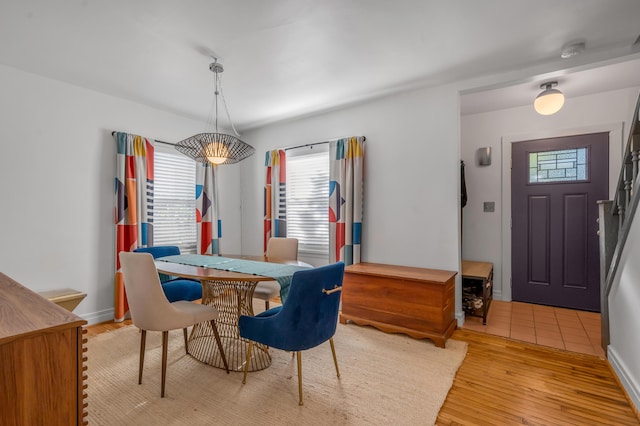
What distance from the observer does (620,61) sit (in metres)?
2.46

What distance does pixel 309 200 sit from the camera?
4.12 m

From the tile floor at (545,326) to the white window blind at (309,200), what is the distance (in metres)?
2.02

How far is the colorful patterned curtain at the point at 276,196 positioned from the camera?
426 cm

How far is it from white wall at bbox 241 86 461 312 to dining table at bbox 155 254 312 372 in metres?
1.41

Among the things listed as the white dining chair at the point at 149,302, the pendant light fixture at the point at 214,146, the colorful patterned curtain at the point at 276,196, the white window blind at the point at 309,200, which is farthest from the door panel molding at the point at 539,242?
the white dining chair at the point at 149,302

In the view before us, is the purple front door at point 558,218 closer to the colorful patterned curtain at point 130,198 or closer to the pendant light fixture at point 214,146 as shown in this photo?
the pendant light fixture at point 214,146

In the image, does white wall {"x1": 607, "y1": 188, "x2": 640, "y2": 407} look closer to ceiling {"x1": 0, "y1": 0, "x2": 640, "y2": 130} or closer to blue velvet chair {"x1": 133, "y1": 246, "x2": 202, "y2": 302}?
ceiling {"x1": 0, "y1": 0, "x2": 640, "y2": 130}

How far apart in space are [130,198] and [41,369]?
114 inches

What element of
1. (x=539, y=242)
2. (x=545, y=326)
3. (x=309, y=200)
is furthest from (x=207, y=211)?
(x=539, y=242)

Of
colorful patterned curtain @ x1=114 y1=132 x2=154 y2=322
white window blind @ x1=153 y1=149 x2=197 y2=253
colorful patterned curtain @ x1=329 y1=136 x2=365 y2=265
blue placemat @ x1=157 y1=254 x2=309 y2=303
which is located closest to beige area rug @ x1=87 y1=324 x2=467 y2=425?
blue placemat @ x1=157 y1=254 x2=309 y2=303

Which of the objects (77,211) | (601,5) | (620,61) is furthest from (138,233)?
(620,61)

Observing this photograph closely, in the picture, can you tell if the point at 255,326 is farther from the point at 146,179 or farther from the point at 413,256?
the point at 146,179

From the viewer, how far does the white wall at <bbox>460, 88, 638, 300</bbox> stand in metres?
3.36

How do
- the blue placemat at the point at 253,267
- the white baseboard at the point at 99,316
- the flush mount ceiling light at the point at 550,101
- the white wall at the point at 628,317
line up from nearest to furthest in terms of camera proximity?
the white wall at the point at 628,317
the blue placemat at the point at 253,267
the flush mount ceiling light at the point at 550,101
the white baseboard at the point at 99,316
